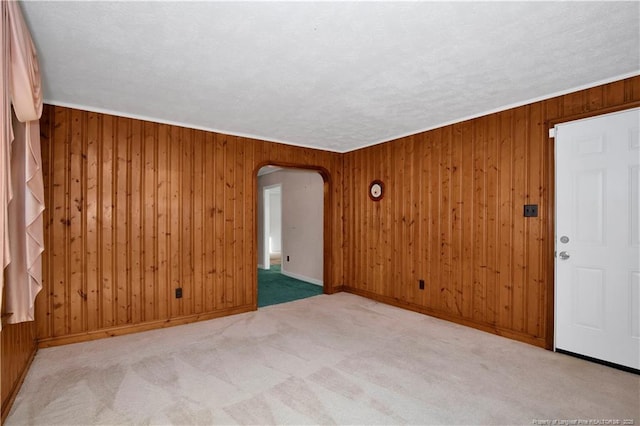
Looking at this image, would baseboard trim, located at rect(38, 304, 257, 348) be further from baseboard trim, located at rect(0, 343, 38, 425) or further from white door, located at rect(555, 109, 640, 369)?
white door, located at rect(555, 109, 640, 369)

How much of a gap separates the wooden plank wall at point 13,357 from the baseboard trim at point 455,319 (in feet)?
12.8

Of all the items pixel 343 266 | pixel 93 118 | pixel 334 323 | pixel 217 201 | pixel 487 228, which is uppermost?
pixel 93 118

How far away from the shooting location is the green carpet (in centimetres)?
493

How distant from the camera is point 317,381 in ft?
7.97

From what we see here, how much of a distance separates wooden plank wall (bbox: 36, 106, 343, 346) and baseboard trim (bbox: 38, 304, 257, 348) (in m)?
0.01

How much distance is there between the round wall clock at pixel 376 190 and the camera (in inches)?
185

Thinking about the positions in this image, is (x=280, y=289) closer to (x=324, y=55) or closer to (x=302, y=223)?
(x=302, y=223)

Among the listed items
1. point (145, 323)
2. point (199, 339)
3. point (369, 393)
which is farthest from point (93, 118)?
point (369, 393)

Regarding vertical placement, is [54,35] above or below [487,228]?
above

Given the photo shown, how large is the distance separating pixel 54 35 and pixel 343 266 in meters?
4.47

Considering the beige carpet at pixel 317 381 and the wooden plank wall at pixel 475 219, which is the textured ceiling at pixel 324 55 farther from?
the beige carpet at pixel 317 381

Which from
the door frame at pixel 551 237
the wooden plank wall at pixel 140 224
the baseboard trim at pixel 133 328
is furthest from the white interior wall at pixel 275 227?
the door frame at pixel 551 237

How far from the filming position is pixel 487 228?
3477mm

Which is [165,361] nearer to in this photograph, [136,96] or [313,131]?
[136,96]
